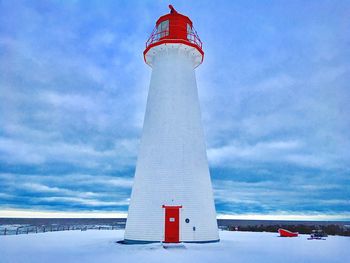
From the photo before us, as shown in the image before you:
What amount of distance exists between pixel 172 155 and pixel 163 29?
7.40 metres

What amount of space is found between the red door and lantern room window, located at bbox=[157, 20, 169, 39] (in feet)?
31.1

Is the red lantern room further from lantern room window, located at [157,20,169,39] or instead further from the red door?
the red door

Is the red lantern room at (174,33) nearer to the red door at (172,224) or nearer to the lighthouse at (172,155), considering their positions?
the lighthouse at (172,155)

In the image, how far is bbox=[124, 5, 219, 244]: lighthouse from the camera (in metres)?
15.4

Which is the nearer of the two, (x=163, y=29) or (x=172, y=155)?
(x=172, y=155)

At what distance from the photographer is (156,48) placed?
58.6 ft

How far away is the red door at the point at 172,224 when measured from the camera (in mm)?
15141

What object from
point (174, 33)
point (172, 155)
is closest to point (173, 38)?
point (174, 33)

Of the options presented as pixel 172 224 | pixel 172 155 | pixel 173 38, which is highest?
pixel 173 38

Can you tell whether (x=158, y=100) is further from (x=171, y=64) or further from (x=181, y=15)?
(x=181, y=15)

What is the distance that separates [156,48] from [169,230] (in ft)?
32.2

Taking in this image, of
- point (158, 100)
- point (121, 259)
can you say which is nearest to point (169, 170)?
point (158, 100)

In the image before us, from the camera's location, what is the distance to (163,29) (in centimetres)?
1817

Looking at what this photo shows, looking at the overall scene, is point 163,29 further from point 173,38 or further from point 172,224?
point 172,224
